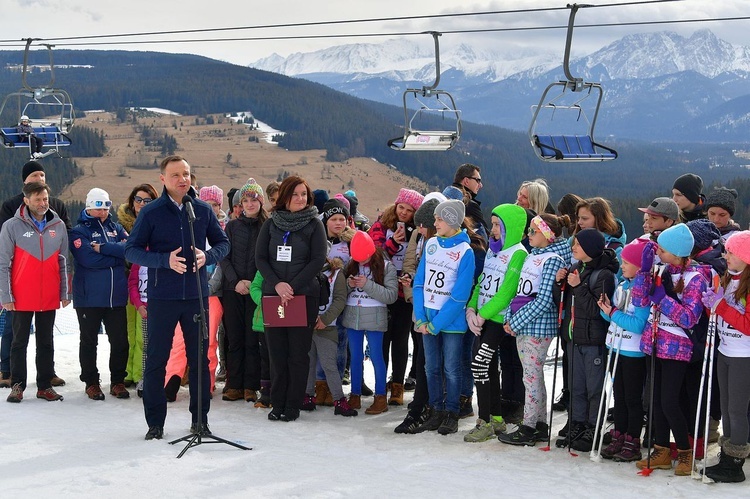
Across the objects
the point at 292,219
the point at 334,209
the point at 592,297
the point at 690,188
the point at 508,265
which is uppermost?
the point at 690,188

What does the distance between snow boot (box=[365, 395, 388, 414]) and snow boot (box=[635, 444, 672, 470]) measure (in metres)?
2.33

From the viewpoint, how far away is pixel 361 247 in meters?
7.27

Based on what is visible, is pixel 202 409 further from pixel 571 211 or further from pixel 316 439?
pixel 571 211

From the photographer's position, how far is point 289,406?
7.21m

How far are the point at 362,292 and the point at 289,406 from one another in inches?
45.0

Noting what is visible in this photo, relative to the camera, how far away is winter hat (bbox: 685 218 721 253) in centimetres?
609

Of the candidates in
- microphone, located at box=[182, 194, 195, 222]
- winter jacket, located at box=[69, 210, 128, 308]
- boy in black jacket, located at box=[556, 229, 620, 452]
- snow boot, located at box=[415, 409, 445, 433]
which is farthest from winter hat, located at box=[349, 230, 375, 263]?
winter jacket, located at box=[69, 210, 128, 308]

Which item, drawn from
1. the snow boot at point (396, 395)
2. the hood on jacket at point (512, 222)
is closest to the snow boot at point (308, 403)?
the snow boot at point (396, 395)

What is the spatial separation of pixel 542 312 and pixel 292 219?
211 cm

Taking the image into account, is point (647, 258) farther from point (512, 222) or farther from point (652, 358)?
point (512, 222)

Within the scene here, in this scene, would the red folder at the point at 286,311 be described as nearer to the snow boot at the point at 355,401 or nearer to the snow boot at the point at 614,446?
the snow boot at the point at 355,401

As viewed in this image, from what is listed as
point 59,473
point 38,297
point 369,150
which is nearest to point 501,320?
point 59,473

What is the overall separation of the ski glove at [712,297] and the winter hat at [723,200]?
1331mm

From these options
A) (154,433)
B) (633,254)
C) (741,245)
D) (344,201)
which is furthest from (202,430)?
(741,245)
